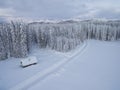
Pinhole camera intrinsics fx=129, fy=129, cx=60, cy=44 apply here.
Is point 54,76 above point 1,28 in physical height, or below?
below

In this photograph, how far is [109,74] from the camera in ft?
42.7

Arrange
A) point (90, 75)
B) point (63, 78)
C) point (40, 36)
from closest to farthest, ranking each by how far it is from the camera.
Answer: point (63, 78), point (90, 75), point (40, 36)

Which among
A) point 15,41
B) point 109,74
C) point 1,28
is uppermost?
point 1,28

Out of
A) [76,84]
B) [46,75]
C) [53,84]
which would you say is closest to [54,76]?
[46,75]

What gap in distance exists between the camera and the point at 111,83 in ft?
35.6

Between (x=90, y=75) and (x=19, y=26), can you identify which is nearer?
(x=90, y=75)

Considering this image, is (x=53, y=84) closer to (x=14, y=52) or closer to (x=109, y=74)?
(x=109, y=74)

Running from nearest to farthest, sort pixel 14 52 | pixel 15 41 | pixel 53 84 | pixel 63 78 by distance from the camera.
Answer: pixel 53 84
pixel 63 78
pixel 14 52
pixel 15 41

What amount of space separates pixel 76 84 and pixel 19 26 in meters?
20.7

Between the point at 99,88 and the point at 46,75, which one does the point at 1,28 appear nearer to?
the point at 46,75

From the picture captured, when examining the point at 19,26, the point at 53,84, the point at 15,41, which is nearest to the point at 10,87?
the point at 53,84

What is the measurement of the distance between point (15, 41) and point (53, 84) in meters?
18.4

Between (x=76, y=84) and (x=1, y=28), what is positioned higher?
(x=1, y=28)

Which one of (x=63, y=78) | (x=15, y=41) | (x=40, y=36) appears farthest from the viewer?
(x=40, y=36)
